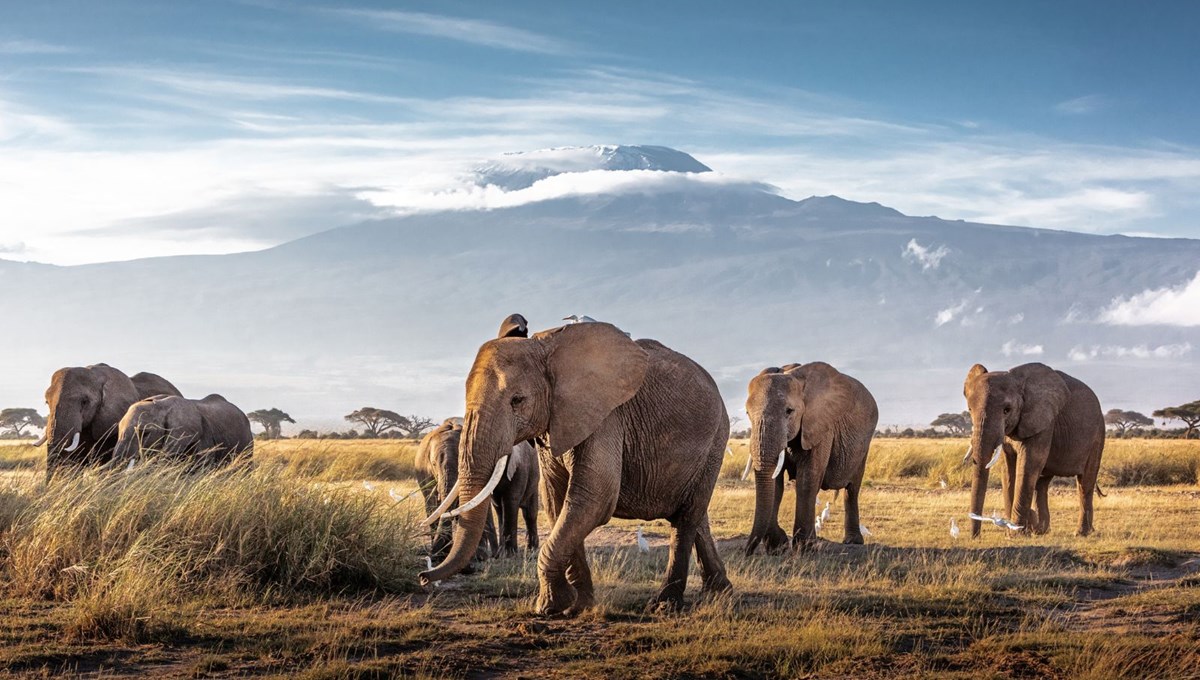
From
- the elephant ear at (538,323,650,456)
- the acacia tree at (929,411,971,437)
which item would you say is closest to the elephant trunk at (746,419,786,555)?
the elephant ear at (538,323,650,456)

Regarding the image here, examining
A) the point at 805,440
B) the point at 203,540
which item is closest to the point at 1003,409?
the point at 805,440

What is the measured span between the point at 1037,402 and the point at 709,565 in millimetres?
8762

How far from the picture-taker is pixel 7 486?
13281 mm

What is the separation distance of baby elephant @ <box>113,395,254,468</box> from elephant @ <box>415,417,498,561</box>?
9.01 feet

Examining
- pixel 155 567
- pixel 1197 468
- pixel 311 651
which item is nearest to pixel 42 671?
pixel 311 651

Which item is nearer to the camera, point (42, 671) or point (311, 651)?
point (42, 671)

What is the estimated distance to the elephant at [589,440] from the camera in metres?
9.07

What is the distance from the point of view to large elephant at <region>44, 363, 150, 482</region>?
20.1 m

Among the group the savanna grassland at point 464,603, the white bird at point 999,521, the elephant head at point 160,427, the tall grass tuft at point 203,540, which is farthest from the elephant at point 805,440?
the elephant head at point 160,427

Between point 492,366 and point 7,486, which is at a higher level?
point 492,366

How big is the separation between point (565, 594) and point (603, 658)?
1.32 meters

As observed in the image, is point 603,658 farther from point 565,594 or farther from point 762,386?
point 762,386

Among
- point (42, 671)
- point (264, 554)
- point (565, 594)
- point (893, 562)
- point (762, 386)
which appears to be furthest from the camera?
point (762, 386)

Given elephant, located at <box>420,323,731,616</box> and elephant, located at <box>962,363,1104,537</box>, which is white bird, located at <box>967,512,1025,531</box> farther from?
elephant, located at <box>420,323,731,616</box>
